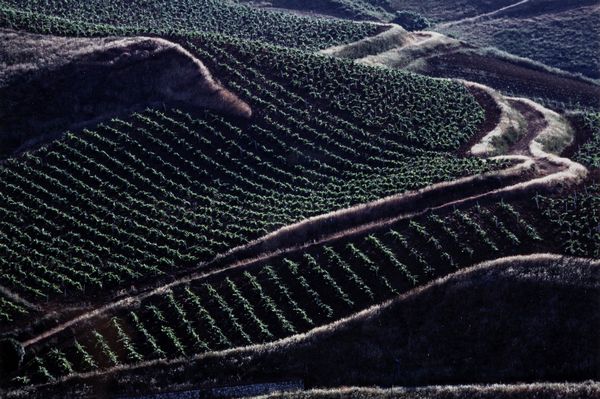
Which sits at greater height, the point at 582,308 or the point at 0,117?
the point at 0,117

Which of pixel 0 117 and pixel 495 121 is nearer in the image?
pixel 0 117

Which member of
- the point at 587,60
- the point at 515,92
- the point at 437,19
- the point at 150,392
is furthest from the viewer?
the point at 437,19

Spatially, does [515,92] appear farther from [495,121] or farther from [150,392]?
[150,392]

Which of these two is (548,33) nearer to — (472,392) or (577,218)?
(577,218)

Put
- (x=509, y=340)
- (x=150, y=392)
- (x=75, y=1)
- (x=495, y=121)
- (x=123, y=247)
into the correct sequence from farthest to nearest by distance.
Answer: (x=75, y=1)
(x=495, y=121)
(x=123, y=247)
(x=509, y=340)
(x=150, y=392)

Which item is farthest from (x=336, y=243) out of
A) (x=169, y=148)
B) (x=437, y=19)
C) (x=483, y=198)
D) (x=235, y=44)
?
(x=437, y=19)

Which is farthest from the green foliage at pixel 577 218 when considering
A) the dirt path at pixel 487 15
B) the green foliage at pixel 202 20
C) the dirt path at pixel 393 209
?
the dirt path at pixel 487 15

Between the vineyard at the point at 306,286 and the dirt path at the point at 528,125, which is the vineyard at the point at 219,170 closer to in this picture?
the vineyard at the point at 306,286

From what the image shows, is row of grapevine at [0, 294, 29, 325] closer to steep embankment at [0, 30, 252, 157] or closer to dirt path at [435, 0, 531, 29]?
steep embankment at [0, 30, 252, 157]

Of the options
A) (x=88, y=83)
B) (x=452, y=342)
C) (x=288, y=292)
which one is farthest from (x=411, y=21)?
(x=452, y=342)
